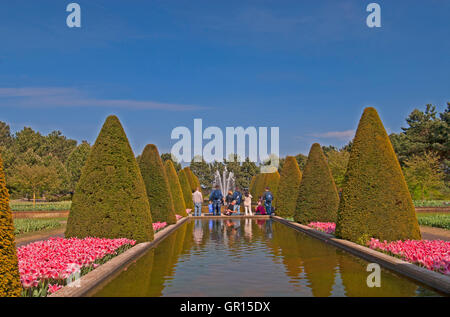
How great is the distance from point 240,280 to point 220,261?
2.10m

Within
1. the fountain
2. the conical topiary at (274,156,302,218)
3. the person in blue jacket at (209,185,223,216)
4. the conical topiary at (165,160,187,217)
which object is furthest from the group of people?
the fountain

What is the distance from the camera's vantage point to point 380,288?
22.6ft

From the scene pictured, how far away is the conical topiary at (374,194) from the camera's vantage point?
11289 millimetres

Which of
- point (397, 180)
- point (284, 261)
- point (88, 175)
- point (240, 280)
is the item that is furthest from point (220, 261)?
point (397, 180)

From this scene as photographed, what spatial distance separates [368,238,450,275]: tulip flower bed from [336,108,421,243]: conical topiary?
458 millimetres

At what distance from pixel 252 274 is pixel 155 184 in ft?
32.1

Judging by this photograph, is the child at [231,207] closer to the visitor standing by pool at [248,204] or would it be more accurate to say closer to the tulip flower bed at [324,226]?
the visitor standing by pool at [248,204]

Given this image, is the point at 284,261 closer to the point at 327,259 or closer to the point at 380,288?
the point at 327,259

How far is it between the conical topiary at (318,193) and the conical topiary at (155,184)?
19.2 ft

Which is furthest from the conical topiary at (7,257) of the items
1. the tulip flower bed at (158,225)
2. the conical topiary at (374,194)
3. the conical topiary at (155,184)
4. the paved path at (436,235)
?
the paved path at (436,235)

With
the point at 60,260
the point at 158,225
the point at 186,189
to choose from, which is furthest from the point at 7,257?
the point at 186,189

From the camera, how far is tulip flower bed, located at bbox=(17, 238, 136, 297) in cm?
666

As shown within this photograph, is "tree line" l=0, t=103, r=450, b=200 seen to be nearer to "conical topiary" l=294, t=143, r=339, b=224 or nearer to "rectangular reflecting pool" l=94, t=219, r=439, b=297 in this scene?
"conical topiary" l=294, t=143, r=339, b=224

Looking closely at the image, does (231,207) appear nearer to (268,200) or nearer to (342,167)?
(268,200)
